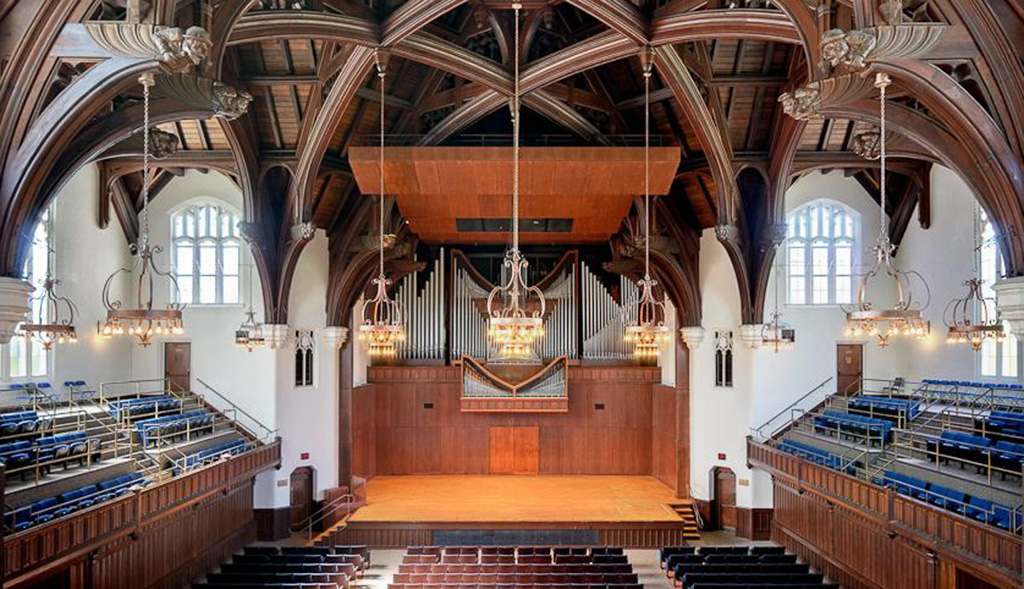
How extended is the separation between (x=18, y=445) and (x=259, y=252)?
7.30 metres

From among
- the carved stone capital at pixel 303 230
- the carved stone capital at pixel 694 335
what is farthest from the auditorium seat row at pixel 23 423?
the carved stone capital at pixel 694 335

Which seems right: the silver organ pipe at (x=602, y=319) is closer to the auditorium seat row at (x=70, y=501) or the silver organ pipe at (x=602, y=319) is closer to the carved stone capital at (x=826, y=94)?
the auditorium seat row at (x=70, y=501)

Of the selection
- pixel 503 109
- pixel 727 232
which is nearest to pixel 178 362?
pixel 503 109

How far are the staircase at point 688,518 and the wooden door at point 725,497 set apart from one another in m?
0.73

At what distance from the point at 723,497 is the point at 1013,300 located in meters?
14.5

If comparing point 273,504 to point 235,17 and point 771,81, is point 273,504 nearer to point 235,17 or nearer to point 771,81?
point 235,17

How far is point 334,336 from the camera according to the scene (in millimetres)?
23312

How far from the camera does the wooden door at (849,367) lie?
73.6ft

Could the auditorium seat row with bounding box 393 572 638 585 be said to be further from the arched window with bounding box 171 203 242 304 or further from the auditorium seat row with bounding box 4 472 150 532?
the arched window with bounding box 171 203 242 304

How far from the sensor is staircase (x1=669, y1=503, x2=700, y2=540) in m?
22.2

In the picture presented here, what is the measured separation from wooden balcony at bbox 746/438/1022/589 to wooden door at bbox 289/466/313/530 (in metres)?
11.9

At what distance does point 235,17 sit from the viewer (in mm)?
12109

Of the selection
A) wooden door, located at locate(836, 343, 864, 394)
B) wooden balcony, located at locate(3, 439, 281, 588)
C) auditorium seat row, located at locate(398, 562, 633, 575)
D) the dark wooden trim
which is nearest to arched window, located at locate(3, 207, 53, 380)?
wooden balcony, located at locate(3, 439, 281, 588)

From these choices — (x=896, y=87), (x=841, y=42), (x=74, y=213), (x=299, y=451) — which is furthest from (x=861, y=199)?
(x=74, y=213)
